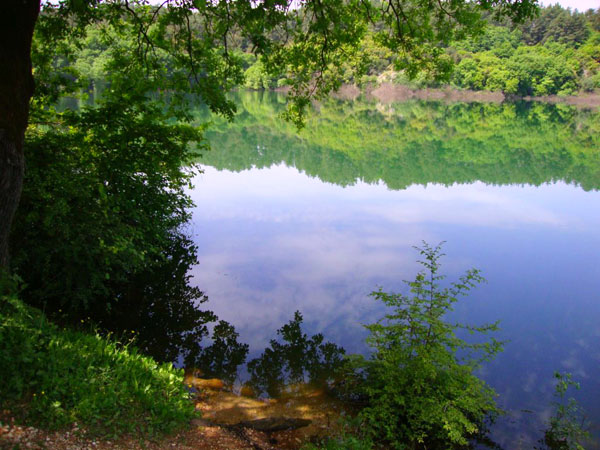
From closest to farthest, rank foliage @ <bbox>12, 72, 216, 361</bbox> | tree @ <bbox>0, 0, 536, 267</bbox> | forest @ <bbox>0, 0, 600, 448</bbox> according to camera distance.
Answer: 1. forest @ <bbox>0, 0, 600, 448</bbox>
2. foliage @ <bbox>12, 72, 216, 361</bbox>
3. tree @ <bbox>0, 0, 536, 267</bbox>

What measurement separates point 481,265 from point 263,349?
7.18 metres

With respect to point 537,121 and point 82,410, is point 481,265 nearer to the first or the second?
point 82,410

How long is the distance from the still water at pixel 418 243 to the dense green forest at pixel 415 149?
0.63ft

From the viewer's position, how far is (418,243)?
13.9m

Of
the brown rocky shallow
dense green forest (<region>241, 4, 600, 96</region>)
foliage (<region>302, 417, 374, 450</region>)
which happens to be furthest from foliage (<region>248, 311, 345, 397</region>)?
dense green forest (<region>241, 4, 600, 96</region>)

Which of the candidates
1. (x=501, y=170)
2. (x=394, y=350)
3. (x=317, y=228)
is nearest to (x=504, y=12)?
(x=394, y=350)

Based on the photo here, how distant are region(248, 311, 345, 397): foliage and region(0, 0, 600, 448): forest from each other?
0.04m

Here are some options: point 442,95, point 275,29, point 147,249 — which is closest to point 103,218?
point 147,249

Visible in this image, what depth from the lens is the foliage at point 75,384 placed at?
422 centimetres

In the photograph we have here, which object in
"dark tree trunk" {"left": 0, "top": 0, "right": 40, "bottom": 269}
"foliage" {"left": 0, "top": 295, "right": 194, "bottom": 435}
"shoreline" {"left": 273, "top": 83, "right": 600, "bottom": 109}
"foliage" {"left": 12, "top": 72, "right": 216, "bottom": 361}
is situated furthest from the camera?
"shoreline" {"left": 273, "top": 83, "right": 600, "bottom": 109}

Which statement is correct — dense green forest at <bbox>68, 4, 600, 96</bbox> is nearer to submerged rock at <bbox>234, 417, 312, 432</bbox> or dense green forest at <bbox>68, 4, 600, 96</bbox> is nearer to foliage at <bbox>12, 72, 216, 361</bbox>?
foliage at <bbox>12, 72, 216, 361</bbox>

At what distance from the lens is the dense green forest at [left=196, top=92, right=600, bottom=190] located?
2384cm

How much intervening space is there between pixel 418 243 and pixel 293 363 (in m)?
7.40

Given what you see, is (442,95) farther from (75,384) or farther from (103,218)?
(75,384)
